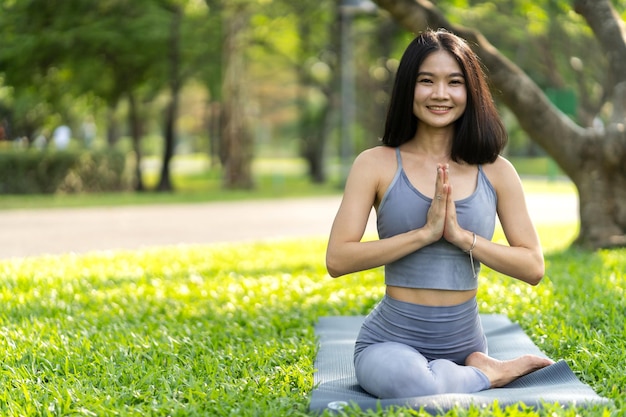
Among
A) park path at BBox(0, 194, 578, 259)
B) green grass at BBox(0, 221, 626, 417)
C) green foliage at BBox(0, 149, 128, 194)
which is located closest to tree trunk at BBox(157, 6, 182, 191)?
green foliage at BBox(0, 149, 128, 194)

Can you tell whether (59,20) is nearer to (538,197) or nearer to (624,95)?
(538,197)

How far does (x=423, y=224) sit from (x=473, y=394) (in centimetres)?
74

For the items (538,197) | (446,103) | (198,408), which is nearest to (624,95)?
(446,103)

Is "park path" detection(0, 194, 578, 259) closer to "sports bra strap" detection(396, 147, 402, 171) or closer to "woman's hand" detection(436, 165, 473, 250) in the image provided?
"sports bra strap" detection(396, 147, 402, 171)

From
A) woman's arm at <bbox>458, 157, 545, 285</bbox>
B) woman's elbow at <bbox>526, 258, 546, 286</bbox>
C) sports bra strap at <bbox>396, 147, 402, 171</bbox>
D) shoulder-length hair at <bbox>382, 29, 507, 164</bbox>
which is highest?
shoulder-length hair at <bbox>382, 29, 507, 164</bbox>

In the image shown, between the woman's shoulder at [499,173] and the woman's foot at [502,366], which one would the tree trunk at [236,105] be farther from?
the woman's foot at [502,366]

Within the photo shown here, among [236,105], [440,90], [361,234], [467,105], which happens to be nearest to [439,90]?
[440,90]

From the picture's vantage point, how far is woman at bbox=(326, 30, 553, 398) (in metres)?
3.72

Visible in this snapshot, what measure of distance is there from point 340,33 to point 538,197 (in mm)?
9922

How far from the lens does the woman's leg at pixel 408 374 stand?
3574 millimetres

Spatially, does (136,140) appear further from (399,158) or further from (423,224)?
(423,224)

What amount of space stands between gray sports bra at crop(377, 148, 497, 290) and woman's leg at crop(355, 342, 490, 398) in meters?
0.31

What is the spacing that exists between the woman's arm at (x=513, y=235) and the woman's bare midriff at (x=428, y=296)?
0.22 metres

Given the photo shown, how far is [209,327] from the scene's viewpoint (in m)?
5.61
